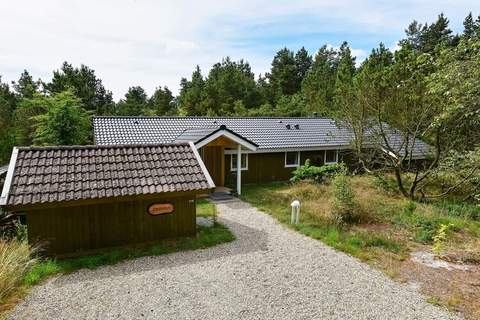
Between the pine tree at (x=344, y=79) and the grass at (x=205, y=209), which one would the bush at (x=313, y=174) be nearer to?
the pine tree at (x=344, y=79)

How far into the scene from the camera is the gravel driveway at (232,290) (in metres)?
5.15

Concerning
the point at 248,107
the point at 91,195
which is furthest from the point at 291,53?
the point at 91,195

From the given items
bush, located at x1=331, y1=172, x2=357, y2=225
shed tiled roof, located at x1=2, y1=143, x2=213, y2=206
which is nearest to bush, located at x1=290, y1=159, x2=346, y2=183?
bush, located at x1=331, y1=172, x2=357, y2=225

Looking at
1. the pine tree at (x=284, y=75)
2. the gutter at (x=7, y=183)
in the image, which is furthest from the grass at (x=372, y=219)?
the pine tree at (x=284, y=75)

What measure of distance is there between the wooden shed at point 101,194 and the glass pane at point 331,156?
1226 cm

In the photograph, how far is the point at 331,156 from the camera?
19.2 metres

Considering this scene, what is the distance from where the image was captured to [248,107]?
41.3 meters

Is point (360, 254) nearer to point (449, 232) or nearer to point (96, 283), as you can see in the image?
point (449, 232)

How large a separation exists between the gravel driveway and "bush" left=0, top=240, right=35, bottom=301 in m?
0.45

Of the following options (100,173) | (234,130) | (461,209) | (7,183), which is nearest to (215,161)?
(234,130)

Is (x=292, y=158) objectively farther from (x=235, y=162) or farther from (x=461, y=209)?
(x=461, y=209)

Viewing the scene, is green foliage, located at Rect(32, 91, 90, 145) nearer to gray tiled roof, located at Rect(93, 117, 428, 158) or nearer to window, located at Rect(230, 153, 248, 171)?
gray tiled roof, located at Rect(93, 117, 428, 158)

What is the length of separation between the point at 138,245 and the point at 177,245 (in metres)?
0.97

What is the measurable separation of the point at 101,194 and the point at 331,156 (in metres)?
15.1
